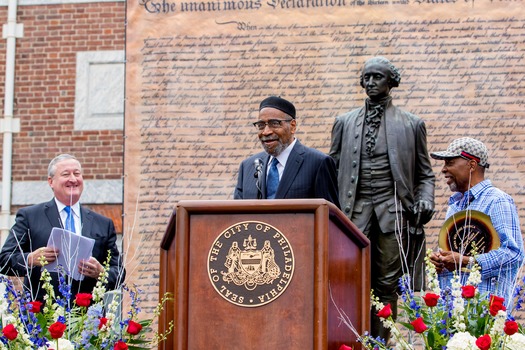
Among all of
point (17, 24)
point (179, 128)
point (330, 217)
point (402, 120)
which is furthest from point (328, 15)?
point (330, 217)

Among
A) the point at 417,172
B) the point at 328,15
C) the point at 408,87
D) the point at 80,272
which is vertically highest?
the point at 328,15

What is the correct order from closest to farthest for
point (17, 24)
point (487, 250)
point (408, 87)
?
point (487, 250) → point (408, 87) → point (17, 24)

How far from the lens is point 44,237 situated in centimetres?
614

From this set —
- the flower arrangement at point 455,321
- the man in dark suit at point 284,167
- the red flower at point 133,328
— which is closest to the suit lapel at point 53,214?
the man in dark suit at point 284,167

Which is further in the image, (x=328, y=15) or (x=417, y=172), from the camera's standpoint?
(x=328, y=15)

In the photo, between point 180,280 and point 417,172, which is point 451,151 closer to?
point 417,172

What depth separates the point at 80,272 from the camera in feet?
19.0

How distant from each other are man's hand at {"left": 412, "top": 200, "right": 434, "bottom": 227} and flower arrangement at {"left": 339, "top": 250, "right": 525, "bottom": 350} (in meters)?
1.78

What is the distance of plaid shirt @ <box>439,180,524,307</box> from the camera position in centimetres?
524

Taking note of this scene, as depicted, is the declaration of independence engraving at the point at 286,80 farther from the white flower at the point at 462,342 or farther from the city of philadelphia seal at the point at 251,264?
the city of philadelphia seal at the point at 251,264

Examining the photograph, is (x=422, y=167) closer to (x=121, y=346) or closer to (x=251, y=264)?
(x=251, y=264)

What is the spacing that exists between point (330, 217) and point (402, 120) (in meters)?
2.57

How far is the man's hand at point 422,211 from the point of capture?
6.38 m

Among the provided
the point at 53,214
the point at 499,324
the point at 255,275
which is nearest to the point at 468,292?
the point at 499,324
